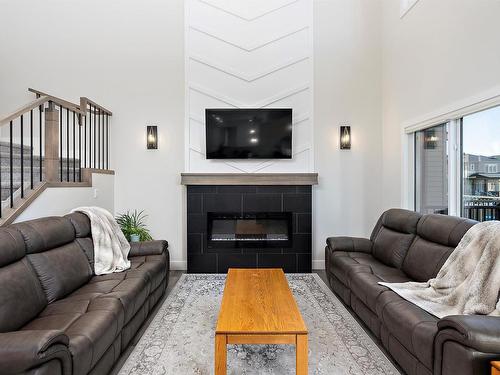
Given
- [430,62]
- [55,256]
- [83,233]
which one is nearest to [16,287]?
[55,256]

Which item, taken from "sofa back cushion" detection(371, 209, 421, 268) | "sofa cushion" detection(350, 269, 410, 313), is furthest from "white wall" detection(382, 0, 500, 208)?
"sofa cushion" detection(350, 269, 410, 313)

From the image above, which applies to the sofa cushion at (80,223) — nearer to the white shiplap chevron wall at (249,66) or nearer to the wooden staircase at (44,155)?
the wooden staircase at (44,155)

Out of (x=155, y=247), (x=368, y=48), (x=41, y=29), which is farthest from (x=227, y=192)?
(x=41, y=29)

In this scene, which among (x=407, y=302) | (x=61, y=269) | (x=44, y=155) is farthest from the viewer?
(x=44, y=155)

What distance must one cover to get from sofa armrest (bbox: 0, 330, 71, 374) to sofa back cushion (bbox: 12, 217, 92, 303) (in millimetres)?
976

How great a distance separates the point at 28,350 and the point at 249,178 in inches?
132

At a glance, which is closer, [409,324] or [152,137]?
[409,324]

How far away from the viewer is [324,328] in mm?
2727

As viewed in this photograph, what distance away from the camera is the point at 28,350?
4.31 feet

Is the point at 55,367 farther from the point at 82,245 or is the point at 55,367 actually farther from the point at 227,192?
the point at 227,192

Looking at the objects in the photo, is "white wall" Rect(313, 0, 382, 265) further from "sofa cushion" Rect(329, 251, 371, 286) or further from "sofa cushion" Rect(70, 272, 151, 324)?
"sofa cushion" Rect(70, 272, 151, 324)

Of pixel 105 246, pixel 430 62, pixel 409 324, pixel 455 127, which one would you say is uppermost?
pixel 430 62

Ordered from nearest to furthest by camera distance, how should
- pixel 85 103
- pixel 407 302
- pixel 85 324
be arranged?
pixel 85 324, pixel 407 302, pixel 85 103

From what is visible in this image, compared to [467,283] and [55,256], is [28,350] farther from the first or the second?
[467,283]
